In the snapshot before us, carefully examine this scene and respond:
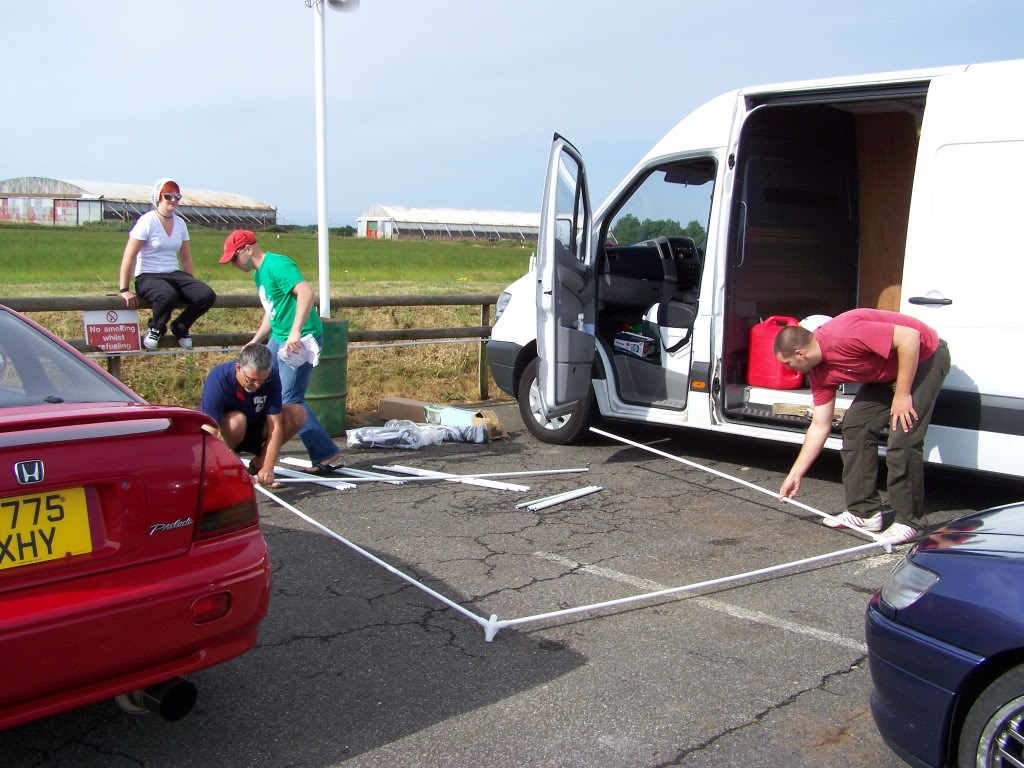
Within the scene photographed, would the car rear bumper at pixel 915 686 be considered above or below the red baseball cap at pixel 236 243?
below

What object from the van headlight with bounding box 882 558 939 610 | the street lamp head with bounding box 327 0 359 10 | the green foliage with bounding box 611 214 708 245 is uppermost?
the street lamp head with bounding box 327 0 359 10

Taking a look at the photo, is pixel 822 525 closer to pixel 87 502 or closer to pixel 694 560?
pixel 694 560

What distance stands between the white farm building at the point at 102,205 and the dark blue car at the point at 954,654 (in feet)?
293

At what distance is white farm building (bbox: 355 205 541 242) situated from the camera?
11206 centimetres

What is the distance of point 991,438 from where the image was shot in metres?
5.16

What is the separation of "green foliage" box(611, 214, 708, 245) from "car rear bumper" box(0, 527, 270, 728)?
4965 millimetres

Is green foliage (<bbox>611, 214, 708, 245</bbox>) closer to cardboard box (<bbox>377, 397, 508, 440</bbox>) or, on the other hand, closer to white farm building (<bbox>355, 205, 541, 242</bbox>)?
cardboard box (<bbox>377, 397, 508, 440</bbox>)

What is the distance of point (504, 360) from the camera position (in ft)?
26.0

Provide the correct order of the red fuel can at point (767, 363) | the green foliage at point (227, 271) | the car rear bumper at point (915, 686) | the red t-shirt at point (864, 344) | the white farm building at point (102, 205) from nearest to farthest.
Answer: the car rear bumper at point (915, 686) < the red t-shirt at point (864, 344) < the red fuel can at point (767, 363) < the green foliage at point (227, 271) < the white farm building at point (102, 205)

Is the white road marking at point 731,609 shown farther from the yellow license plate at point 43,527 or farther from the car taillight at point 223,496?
the yellow license plate at point 43,527

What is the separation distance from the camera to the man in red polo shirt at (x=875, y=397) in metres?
5.00

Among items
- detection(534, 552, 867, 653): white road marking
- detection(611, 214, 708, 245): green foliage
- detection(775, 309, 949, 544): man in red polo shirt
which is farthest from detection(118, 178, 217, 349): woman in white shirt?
detection(775, 309, 949, 544): man in red polo shirt

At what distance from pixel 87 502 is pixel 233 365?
122 inches

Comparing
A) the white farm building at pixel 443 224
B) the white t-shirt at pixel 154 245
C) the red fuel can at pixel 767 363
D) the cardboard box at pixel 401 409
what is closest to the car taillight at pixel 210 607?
the red fuel can at pixel 767 363
